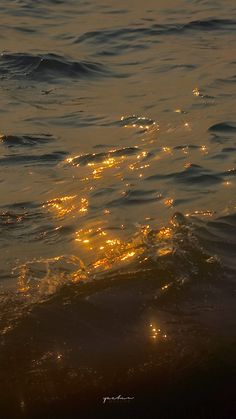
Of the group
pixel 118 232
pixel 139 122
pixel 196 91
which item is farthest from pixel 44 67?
pixel 118 232

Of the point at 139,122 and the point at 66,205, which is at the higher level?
the point at 66,205

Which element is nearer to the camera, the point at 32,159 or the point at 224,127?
the point at 32,159

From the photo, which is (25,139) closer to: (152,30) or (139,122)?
(139,122)

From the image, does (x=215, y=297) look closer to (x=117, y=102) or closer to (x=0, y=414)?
(x=0, y=414)

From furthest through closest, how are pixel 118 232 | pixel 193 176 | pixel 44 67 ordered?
pixel 44 67, pixel 193 176, pixel 118 232

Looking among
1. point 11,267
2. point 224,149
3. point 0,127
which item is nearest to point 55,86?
point 0,127

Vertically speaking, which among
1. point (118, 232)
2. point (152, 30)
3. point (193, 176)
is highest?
point (118, 232)

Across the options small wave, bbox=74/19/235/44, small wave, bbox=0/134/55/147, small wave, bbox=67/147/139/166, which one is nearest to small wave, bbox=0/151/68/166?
small wave, bbox=67/147/139/166
